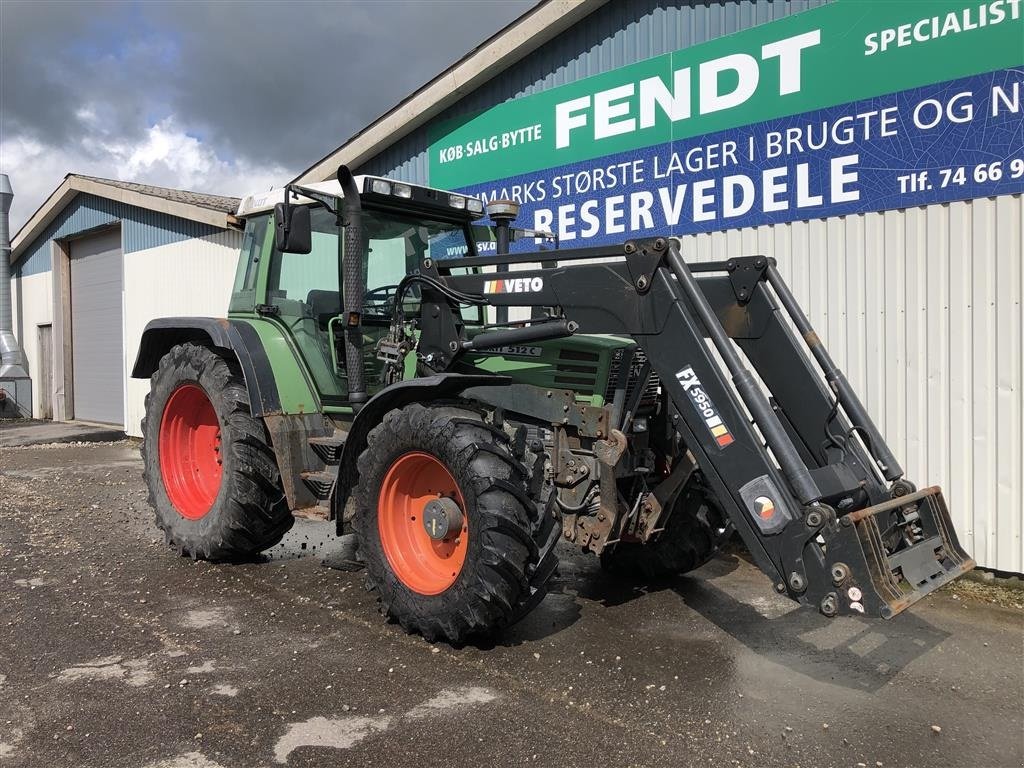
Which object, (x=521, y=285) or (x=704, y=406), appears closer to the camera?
(x=704, y=406)

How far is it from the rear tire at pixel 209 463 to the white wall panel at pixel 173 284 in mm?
5672

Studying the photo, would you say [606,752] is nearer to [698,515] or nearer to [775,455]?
[775,455]

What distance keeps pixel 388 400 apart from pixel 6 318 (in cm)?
1736

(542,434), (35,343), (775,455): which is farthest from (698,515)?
(35,343)

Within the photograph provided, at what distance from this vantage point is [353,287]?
16.0 ft

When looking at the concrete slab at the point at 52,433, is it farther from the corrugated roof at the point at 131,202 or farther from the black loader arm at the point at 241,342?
the black loader arm at the point at 241,342

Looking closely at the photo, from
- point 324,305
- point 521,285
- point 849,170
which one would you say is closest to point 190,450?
point 324,305

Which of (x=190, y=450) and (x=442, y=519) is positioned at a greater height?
(x=190, y=450)

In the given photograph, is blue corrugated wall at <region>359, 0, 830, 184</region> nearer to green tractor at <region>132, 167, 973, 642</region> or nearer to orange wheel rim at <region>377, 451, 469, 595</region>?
green tractor at <region>132, 167, 973, 642</region>

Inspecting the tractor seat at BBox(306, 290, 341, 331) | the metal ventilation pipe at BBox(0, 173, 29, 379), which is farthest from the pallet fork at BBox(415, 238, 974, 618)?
the metal ventilation pipe at BBox(0, 173, 29, 379)

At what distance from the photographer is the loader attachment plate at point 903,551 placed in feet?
10.2

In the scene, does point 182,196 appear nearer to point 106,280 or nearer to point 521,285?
point 106,280

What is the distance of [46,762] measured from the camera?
2.96 meters

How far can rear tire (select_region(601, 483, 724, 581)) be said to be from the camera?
4.81m
